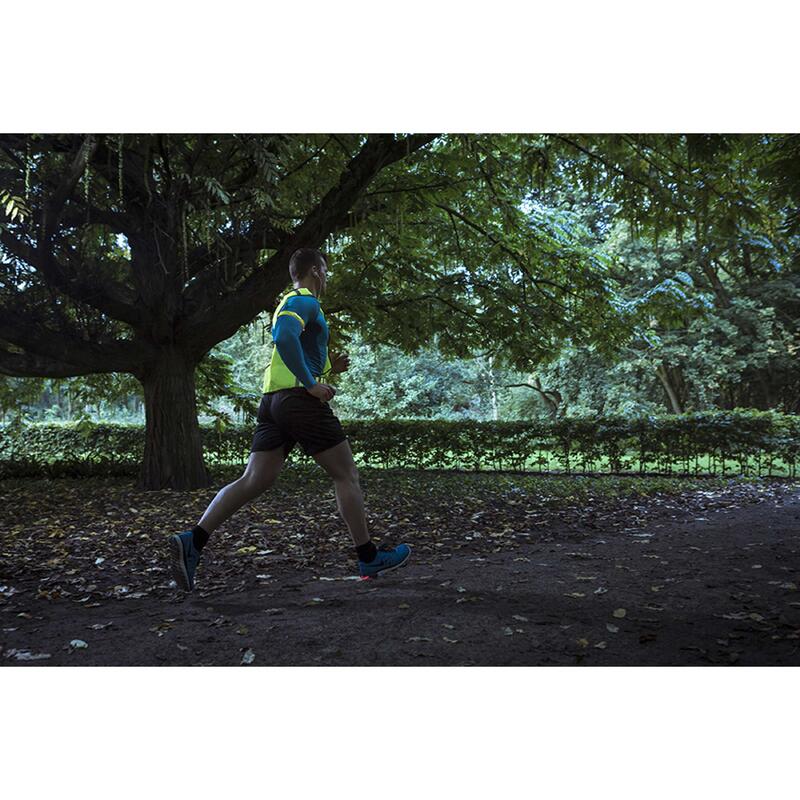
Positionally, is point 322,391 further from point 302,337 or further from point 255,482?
point 255,482

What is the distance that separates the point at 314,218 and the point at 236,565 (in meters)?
2.89

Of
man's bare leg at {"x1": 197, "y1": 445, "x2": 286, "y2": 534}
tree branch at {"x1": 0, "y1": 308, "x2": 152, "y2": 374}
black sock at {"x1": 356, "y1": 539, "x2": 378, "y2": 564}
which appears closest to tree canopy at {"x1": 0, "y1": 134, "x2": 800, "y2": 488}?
tree branch at {"x1": 0, "y1": 308, "x2": 152, "y2": 374}

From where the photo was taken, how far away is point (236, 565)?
3.54 meters

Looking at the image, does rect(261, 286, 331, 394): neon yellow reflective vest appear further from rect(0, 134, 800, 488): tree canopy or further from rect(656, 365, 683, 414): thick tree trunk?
rect(656, 365, 683, 414): thick tree trunk

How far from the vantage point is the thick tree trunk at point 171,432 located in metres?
6.16

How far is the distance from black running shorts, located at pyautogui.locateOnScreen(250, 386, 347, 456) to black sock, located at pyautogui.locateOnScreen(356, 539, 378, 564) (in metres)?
0.50

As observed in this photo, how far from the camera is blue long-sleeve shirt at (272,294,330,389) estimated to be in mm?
2908

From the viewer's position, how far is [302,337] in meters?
3.08

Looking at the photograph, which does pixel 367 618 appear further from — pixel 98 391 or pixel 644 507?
pixel 98 391

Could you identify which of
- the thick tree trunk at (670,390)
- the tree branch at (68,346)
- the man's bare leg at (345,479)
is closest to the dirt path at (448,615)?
the man's bare leg at (345,479)

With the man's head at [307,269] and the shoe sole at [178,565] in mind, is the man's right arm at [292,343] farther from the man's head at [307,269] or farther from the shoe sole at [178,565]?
the shoe sole at [178,565]

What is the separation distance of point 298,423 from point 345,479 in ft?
1.09

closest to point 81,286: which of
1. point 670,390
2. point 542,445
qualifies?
point 542,445
